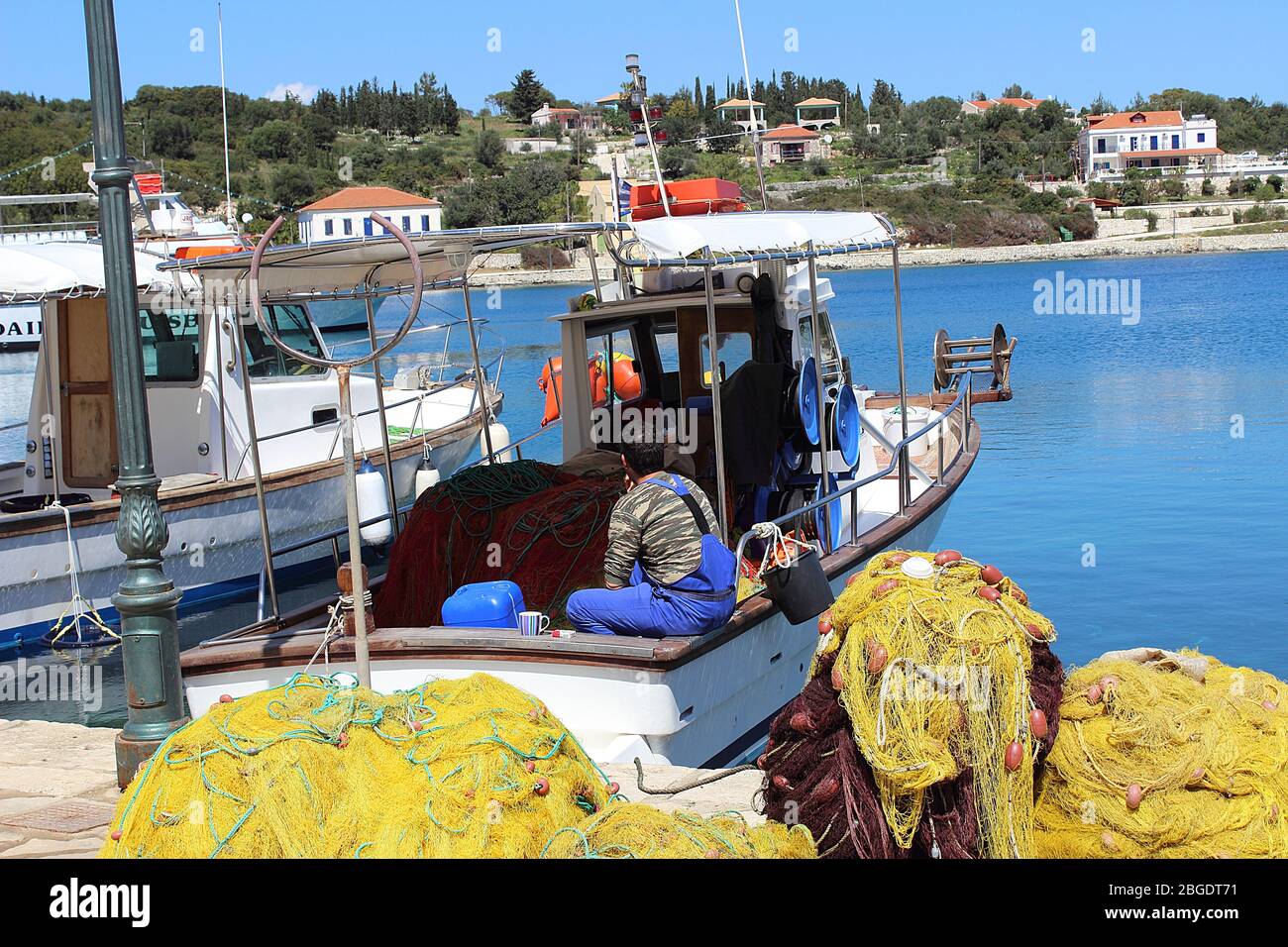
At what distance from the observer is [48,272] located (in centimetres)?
1055

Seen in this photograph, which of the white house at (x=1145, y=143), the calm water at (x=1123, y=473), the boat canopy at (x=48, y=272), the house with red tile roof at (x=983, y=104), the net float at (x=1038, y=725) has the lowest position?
the calm water at (x=1123, y=473)

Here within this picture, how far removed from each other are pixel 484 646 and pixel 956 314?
143ft

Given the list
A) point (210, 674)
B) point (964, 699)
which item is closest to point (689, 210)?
point (210, 674)

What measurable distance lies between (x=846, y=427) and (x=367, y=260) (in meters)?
3.22

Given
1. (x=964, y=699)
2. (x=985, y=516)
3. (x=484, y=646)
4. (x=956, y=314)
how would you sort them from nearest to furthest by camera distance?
(x=964, y=699) → (x=484, y=646) → (x=985, y=516) → (x=956, y=314)

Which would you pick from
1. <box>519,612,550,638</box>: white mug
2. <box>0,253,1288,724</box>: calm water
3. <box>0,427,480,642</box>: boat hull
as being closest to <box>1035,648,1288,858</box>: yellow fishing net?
<box>519,612,550,638</box>: white mug

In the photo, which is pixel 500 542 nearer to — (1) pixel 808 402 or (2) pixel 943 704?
(1) pixel 808 402

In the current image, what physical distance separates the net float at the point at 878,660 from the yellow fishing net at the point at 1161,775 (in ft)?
2.26

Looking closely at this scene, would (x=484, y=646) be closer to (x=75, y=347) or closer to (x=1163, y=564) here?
(x=75, y=347)

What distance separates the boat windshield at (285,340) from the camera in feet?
46.0

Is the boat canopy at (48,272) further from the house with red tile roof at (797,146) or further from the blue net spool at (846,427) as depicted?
the house with red tile roof at (797,146)

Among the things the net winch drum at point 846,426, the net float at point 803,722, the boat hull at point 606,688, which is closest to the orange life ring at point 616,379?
the net winch drum at point 846,426

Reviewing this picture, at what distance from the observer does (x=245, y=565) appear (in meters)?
13.2

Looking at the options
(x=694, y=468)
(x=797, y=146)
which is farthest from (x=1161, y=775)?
(x=797, y=146)
